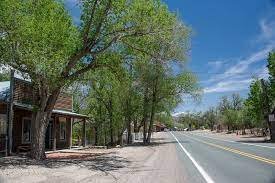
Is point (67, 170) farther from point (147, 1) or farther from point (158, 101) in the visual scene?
point (158, 101)

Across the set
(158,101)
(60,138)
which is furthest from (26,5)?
(158,101)

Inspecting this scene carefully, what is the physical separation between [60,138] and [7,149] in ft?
40.0

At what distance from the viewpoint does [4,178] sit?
46.8 ft

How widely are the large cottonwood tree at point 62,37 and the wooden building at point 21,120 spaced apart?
10.1 ft

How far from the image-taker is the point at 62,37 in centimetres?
1898

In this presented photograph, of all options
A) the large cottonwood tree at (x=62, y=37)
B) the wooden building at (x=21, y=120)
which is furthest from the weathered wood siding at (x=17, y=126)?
the large cottonwood tree at (x=62, y=37)

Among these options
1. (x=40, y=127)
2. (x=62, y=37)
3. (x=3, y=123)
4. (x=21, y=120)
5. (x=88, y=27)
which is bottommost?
(x=40, y=127)

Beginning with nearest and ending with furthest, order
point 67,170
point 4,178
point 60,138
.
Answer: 1. point 4,178
2. point 67,170
3. point 60,138

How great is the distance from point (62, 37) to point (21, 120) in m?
11.8

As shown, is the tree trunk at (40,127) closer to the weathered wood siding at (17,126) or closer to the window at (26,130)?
the weathered wood siding at (17,126)

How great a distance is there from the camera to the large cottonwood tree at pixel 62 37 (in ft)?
58.6

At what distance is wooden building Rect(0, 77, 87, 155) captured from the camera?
24391 millimetres

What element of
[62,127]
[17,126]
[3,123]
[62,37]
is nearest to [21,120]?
[17,126]

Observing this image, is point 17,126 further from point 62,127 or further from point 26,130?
point 62,127
